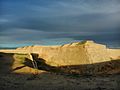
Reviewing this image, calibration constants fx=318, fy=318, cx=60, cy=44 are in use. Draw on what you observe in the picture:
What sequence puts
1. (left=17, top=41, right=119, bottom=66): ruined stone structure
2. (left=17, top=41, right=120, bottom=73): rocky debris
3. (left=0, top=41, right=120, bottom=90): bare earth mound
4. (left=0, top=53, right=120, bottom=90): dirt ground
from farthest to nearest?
1. (left=17, top=41, right=119, bottom=66): ruined stone structure
2. (left=17, top=41, right=120, bottom=73): rocky debris
3. (left=0, top=41, right=120, bottom=90): bare earth mound
4. (left=0, top=53, right=120, bottom=90): dirt ground

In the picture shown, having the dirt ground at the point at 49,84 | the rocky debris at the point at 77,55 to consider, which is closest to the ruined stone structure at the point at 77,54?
the rocky debris at the point at 77,55

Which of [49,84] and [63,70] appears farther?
[63,70]

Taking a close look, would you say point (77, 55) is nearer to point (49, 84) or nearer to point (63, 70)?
point (63, 70)

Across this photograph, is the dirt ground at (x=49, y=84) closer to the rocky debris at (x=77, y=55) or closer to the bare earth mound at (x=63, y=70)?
the bare earth mound at (x=63, y=70)

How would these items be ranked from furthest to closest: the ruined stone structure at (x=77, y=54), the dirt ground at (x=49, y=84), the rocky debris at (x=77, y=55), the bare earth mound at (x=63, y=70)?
the ruined stone structure at (x=77, y=54) < the rocky debris at (x=77, y=55) < the bare earth mound at (x=63, y=70) < the dirt ground at (x=49, y=84)

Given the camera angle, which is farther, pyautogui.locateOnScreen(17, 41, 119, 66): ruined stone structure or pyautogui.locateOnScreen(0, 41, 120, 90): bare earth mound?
pyautogui.locateOnScreen(17, 41, 119, 66): ruined stone structure


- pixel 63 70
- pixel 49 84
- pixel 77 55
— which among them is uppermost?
pixel 77 55

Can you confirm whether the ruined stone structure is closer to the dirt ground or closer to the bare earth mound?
the bare earth mound

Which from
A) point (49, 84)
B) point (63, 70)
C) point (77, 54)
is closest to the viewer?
point (49, 84)

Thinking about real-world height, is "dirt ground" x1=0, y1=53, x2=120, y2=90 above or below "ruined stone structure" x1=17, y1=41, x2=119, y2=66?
A: below

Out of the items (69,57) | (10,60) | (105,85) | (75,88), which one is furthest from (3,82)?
(69,57)

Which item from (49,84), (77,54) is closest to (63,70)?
(77,54)

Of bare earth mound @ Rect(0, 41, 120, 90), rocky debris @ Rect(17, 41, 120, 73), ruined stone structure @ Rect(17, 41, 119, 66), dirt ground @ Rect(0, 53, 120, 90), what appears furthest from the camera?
ruined stone structure @ Rect(17, 41, 119, 66)

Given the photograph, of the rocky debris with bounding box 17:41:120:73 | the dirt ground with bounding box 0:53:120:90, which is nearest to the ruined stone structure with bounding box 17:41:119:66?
the rocky debris with bounding box 17:41:120:73
